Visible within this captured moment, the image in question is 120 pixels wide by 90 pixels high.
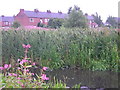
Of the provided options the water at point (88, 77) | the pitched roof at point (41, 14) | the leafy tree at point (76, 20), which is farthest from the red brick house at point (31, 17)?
the water at point (88, 77)

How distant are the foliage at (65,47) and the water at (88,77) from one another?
1.48 ft

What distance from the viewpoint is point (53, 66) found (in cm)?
675

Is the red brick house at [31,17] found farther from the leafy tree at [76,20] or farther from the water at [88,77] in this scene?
the water at [88,77]

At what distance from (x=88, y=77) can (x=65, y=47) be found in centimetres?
186

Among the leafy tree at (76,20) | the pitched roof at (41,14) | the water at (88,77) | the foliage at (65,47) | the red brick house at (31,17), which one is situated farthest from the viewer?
the pitched roof at (41,14)

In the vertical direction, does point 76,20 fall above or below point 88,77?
above

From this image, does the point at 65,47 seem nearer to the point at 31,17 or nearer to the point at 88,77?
the point at 88,77

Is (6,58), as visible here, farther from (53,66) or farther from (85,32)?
(85,32)

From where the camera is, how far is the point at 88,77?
5723 millimetres

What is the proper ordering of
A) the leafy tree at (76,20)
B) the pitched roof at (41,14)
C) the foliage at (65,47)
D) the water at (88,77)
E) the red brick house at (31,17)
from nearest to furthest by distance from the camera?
the water at (88,77) < the foliage at (65,47) < the leafy tree at (76,20) < the red brick house at (31,17) < the pitched roof at (41,14)

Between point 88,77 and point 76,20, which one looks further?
point 76,20

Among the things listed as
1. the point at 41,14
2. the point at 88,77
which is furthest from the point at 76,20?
the point at 41,14

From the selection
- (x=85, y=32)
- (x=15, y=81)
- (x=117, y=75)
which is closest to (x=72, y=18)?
(x=85, y=32)

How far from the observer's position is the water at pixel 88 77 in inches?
198
